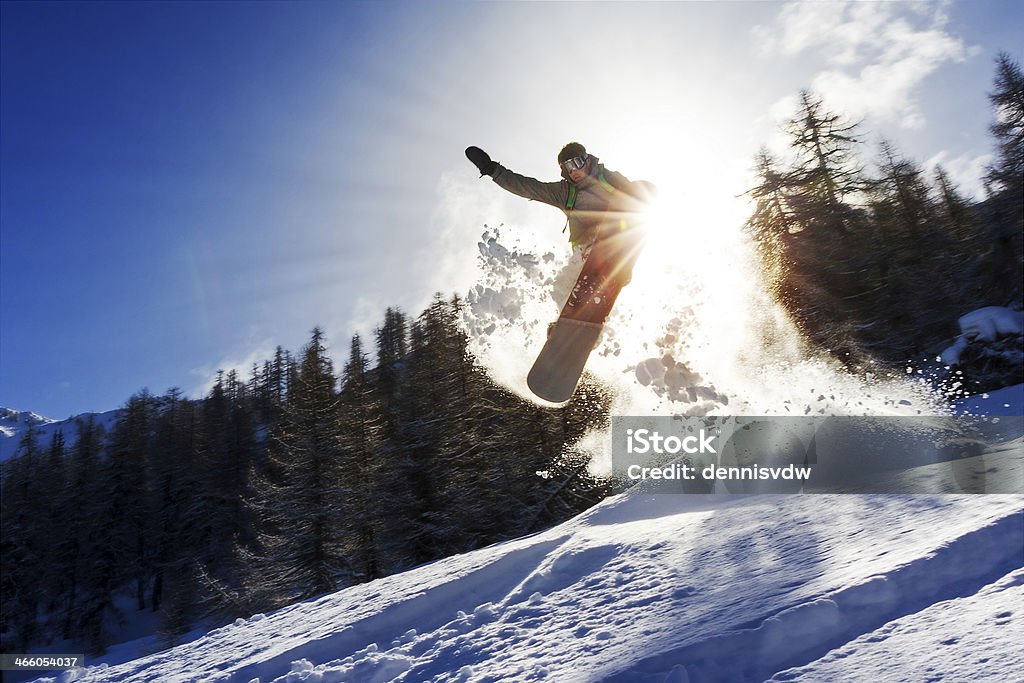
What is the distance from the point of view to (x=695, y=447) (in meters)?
11.3

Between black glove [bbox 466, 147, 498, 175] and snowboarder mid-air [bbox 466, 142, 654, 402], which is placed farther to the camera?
snowboarder mid-air [bbox 466, 142, 654, 402]

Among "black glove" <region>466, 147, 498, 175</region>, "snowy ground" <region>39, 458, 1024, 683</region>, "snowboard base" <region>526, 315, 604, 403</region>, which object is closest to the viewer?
"snowy ground" <region>39, 458, 1024, 683</region>

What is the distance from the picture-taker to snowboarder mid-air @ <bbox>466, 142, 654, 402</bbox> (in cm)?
877

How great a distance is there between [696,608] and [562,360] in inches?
222

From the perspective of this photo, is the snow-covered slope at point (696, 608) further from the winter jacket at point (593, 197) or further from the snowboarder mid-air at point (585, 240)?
the winter jacket at point (593, 197)

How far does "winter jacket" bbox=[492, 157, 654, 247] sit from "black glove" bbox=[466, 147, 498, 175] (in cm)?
18

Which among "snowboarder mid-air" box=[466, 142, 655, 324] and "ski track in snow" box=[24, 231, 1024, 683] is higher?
"snowboarder mid-air" box=[466, 142, 655, 324]

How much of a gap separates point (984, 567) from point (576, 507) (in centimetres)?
1875

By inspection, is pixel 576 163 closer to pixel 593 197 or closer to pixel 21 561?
pixel 593 197
